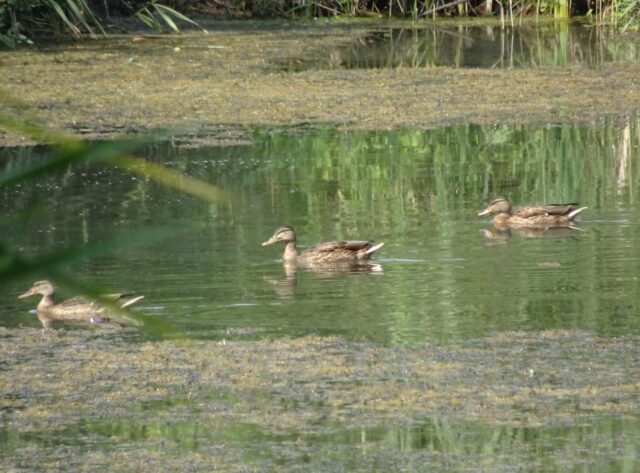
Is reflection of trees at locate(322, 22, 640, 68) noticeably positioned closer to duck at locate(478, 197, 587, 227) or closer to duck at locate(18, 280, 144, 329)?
duck at locate(478, 197, 587, 227)

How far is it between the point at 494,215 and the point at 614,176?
1535 millimetres

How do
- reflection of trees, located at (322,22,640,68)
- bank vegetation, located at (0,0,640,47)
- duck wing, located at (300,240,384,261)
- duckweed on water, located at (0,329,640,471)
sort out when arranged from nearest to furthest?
1. duckweed on water, located at (0,329,640,471)
2. duck wing, located at (300,240,384,261)
3. reflection of trees, located at (322,22,640,68)
4. bank vegetation, located at (0,0,640,47)

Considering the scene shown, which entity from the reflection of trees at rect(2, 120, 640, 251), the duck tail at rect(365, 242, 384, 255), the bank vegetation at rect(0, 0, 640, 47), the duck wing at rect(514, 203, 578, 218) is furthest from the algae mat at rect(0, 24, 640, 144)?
the duck tail at rect(365, 242, 384, 255)

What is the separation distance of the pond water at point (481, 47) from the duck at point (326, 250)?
8.47m

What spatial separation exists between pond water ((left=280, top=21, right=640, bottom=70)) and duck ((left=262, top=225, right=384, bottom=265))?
847cm

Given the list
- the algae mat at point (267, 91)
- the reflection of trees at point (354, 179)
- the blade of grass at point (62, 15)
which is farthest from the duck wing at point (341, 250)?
the blade of grass at point (62, 15)

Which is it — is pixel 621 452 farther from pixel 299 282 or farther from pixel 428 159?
pixel 428 159

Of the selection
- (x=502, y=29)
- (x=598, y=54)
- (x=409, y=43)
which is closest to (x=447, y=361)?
(x=598, y=54)

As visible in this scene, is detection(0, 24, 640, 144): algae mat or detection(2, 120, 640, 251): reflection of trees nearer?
detection(2, 120, 640, 251): reflection of trees

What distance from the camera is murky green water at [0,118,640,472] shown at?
4.57 m

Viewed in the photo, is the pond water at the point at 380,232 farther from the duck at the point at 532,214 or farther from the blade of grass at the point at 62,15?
the blade of grass at the point at 62,15

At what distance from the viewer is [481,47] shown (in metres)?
19.1

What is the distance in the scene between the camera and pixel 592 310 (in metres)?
6.56

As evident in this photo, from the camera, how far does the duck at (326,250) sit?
8.02 meters
